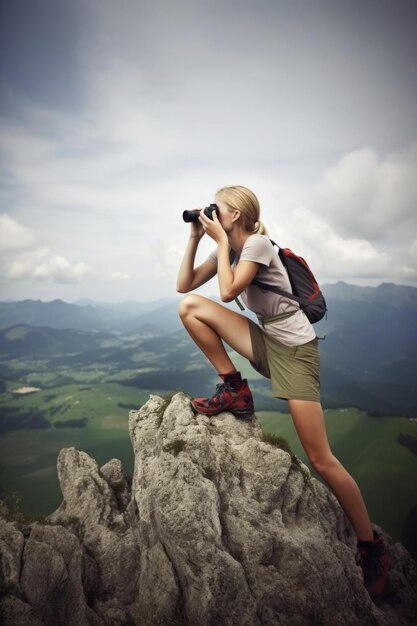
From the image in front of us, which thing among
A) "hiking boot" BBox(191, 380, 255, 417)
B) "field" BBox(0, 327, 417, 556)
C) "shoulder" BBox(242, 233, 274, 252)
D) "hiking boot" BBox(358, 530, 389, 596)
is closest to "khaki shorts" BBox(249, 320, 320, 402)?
"hiking boot" BBox(191, 380, 255, 417)

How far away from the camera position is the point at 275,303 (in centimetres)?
575

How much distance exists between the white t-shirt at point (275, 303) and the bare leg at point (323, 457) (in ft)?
4.04

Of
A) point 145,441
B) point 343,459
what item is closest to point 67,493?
point 145,441

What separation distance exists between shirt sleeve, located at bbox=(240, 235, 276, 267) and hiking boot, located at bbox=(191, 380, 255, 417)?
10.2 feet

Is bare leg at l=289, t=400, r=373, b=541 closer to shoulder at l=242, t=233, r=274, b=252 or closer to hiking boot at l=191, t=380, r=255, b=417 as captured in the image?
hiking boot at l=191, t=380, r=255, b=417

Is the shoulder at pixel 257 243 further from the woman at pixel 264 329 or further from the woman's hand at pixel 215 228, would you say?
the woman's hand at pixel 215 228

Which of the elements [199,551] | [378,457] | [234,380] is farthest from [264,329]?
[378,457]

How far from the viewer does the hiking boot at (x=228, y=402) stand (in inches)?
279

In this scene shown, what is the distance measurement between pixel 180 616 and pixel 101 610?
176 centimetres

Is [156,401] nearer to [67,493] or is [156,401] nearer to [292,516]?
[67,493]

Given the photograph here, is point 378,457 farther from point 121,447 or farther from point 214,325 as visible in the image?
point 214,325

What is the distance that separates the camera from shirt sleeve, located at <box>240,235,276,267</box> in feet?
16.9

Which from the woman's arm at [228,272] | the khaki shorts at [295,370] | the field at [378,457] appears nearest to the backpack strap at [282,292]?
the woman's arm at [228,272]

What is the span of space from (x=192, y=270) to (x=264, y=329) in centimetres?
201
